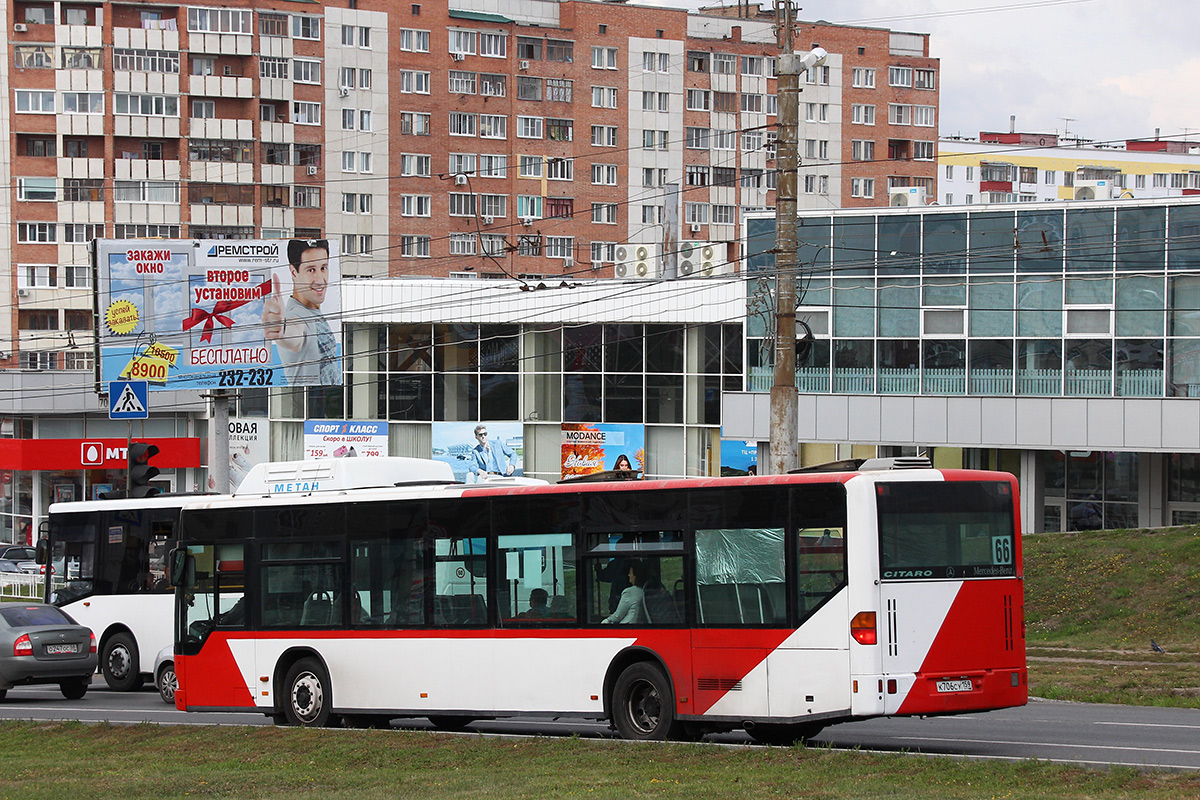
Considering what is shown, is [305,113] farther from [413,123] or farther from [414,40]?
[414,40]

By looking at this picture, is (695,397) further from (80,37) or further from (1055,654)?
(80,37)

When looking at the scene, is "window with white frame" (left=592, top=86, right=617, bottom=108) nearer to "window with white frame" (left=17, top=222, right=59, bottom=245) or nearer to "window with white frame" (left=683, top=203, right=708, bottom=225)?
"window with white frame" (left=683, top=203, right=708, bottom=225)

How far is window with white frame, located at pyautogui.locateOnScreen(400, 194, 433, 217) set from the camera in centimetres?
8819

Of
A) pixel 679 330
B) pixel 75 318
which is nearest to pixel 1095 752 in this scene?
pixel 679 330

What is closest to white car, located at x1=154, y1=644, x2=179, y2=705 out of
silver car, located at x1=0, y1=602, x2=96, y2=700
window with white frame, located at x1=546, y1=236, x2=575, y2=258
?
silver car, located at x1=0, y1=602, x2=96, y2=700

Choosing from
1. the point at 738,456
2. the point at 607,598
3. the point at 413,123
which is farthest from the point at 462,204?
the point at 607,598

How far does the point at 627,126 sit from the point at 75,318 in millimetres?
33845

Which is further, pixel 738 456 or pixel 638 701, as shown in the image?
pixel 738 456

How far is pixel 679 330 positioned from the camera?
52.1 m

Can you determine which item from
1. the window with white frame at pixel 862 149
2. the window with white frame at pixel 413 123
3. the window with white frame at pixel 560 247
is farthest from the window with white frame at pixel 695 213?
the window with white frame at pixel 413 123

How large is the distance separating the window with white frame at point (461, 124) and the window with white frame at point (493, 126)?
53cm

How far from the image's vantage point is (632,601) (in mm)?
15531

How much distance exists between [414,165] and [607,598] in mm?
74948

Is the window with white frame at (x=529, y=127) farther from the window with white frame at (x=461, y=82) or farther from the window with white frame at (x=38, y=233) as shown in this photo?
the window with white frame at (x=38, y=233)
